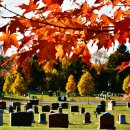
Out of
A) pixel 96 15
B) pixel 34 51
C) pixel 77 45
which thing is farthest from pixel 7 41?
pixel 96 15

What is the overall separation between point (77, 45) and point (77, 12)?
0.41m

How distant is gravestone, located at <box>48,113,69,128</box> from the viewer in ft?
73.7

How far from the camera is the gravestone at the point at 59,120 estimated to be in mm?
22469

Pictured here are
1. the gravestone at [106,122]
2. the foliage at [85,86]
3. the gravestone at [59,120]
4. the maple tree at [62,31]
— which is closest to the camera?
the maple tree at [62,31]

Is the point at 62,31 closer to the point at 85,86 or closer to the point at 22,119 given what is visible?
the point at 22,119

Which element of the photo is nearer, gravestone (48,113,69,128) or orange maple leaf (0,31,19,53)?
orange maple leaf (0,31,19,53)

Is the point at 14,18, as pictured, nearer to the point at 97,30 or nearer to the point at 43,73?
the point at 97,30

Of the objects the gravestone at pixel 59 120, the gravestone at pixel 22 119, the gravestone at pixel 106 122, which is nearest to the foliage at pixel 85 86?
the gravestone at pixel 106 122

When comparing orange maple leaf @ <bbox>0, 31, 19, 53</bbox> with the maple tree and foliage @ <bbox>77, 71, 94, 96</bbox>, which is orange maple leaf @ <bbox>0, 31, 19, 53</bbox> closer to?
the maple tree

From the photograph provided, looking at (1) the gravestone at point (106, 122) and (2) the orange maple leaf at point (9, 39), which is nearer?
(2) the orange maple leaf at point (9, 39)

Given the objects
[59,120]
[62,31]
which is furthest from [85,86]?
[62,31]

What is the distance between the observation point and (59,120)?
22.7m

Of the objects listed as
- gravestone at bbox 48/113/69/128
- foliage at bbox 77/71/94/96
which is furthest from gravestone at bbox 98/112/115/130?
foliage at bbox 77/71/94/96

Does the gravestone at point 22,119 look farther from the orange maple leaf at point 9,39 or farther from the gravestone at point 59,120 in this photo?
the orange maple leaf at point 9,39
